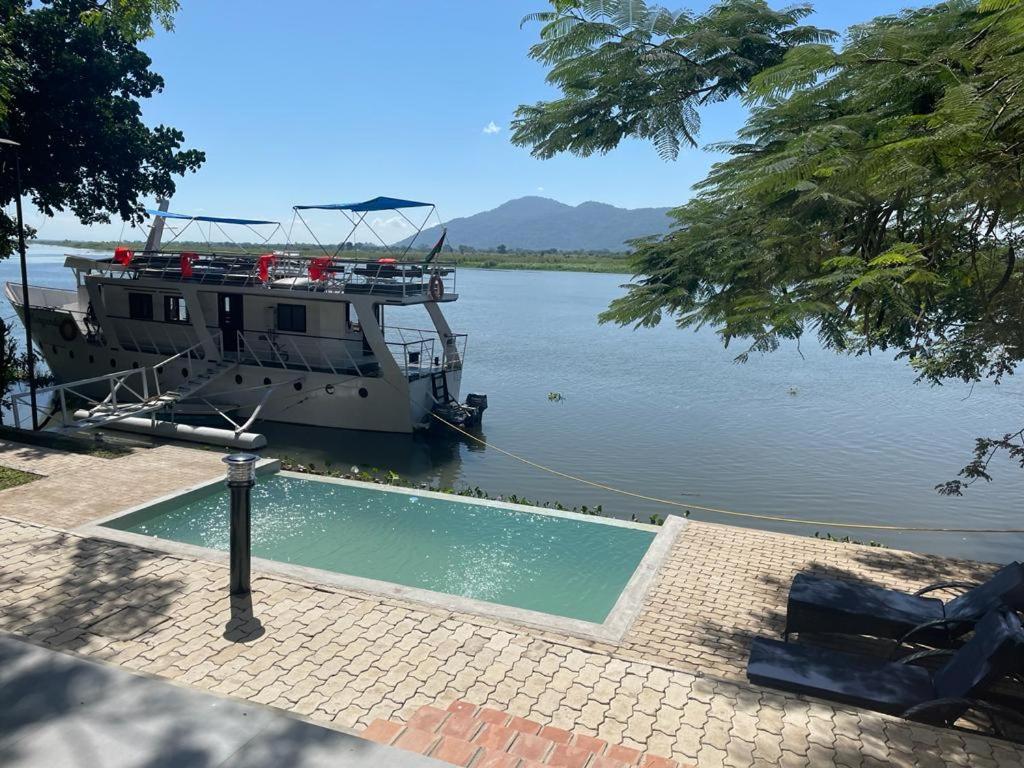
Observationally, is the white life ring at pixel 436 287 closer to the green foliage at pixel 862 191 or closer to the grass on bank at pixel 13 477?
the grass on bank at pixel 13 477

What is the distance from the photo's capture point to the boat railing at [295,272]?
1873 cm

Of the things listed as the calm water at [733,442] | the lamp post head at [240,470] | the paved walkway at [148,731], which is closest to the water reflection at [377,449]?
the calm water at [733,442]

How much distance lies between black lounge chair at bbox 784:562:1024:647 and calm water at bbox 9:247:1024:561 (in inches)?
309

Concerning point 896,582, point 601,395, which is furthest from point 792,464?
point 896,582

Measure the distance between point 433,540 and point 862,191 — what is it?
6229 mm

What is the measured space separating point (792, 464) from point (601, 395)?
9.11m

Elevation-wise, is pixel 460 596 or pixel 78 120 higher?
pixel 78 120

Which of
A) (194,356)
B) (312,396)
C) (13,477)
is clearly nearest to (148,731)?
(13,477)

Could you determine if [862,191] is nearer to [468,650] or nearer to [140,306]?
[468,650]

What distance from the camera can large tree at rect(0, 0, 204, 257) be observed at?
17.6 metres

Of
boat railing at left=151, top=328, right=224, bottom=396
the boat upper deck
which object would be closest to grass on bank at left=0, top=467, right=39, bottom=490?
the boat upper deck

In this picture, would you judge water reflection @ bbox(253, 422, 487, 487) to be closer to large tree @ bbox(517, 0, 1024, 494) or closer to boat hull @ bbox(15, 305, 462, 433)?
boat hull @ bbox(15, 305, 462, 433)

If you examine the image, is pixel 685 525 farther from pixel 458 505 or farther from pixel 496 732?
pixel 496 732

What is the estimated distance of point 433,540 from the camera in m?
9.18
